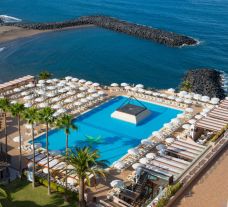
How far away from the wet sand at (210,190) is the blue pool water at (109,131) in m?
11.6

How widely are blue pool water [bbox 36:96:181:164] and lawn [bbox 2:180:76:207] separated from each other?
7528 mm

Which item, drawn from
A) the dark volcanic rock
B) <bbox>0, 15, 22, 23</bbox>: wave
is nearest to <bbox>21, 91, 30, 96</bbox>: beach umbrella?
the dark volcanic rock

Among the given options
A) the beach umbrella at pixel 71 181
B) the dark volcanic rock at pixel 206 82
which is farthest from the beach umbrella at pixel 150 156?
the dark volcanic rock at pixel 206 82

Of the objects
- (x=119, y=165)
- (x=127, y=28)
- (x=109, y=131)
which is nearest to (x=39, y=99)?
(x=109, y=131)

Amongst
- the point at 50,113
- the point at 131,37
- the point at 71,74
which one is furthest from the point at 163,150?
the point at 131,37

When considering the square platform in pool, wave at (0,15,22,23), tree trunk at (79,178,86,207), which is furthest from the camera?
wave at (0,15,22,23)

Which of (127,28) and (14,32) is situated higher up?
(127,28)

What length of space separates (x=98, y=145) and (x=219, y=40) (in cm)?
6662

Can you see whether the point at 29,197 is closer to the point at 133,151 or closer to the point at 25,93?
the point at 133,151

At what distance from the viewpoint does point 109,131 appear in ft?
143

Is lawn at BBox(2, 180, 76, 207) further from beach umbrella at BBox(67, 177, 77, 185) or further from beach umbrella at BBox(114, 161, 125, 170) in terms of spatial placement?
beach umbrella at BBox(114, 161, 125, 170)

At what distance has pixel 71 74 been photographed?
2803 inches

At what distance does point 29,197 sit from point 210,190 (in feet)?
47.6

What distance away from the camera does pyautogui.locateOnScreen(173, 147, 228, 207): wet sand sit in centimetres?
2488
